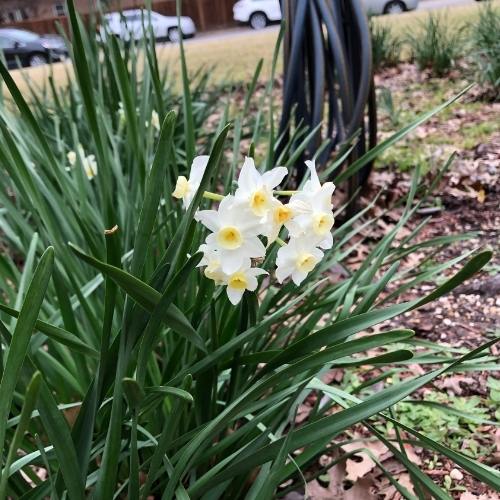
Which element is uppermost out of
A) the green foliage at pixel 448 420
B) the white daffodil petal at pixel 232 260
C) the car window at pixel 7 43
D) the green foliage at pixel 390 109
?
the car window at pixel 7 43

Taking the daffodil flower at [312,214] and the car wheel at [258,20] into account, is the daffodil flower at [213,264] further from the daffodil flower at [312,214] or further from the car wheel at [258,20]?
the car wheel at [258,20]

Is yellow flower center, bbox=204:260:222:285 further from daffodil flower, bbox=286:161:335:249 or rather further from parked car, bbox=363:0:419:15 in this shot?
parked car, bbox=363:0:419:15

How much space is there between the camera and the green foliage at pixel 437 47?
145 inches

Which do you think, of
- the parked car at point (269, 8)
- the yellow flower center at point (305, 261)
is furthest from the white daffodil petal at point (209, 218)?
the parked car at point (269, 8)

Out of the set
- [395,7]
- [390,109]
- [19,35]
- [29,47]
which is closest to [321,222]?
[390,109]

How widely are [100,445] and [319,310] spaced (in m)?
0.42

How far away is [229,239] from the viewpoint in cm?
58

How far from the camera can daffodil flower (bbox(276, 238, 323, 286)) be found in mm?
624

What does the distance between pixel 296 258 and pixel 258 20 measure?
3948 mm

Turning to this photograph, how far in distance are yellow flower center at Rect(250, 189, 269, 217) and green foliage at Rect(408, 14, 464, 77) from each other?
3.57 metres

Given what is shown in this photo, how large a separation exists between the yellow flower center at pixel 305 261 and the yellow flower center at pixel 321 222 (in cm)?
3

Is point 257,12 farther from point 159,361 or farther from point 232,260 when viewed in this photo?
point 232,260

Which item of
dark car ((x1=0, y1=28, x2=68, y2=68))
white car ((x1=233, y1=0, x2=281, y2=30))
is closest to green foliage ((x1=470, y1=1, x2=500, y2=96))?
white car ((x1=233, y1=0, x2=281, y2=30))

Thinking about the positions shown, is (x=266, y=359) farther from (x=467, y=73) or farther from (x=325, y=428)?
(x=467, y=73)
